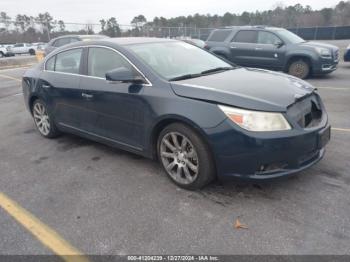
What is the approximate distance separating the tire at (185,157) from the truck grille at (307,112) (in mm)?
908

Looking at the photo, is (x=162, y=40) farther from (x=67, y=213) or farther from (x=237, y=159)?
(x=67, y=213)

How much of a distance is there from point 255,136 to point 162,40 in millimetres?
2366

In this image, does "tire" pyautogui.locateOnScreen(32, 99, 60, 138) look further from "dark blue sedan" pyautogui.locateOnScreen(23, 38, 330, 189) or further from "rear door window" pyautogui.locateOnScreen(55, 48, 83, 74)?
"rear door window" pyautogui.locateOnScreen(55, 48, 83, 74)

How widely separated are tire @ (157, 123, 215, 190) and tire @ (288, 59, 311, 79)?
26.1 feet

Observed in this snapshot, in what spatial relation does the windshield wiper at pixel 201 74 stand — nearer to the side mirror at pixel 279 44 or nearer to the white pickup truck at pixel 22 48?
the side mirror at pixel 279 44

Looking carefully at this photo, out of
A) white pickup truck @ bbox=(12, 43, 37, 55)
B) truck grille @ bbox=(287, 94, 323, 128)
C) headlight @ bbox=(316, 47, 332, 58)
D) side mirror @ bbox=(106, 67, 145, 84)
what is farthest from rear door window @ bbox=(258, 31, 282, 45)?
white pickup truck @ bbox=(12, 43, 37, 55)

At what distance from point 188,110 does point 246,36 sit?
8678 millimetres

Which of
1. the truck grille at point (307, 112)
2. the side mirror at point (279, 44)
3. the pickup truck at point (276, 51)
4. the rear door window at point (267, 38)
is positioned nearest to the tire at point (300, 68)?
the pickup truck at point (276, 51)

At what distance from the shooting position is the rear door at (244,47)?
1080cm

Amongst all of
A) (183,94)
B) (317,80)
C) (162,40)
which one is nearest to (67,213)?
(183,94)

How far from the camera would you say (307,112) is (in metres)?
3.36

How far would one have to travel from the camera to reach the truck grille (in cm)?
313

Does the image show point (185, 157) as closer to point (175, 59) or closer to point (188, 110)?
point (188, 110)

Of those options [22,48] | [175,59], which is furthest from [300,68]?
[22,48]
